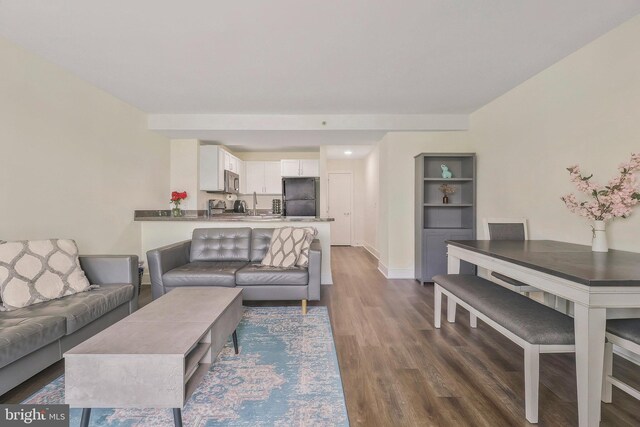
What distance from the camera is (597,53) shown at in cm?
213

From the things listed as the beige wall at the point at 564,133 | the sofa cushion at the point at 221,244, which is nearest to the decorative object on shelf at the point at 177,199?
the sofa cushion at the point at 221,244

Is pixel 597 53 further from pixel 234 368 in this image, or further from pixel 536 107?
pixel 234 368

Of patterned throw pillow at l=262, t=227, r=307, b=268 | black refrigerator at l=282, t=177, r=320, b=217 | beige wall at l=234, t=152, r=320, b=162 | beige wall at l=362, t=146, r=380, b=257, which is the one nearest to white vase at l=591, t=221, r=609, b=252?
patterned throw pillow at l=262, t=227, r=307, b=268

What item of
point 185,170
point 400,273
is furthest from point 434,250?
point 185,170

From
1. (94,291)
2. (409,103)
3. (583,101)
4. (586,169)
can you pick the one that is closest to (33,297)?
(94,291)

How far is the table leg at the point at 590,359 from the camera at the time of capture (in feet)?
3.88

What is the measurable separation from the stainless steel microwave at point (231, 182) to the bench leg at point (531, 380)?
14.8ft

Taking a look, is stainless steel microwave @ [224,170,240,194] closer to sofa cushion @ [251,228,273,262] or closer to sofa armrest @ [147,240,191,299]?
sofa cushion @ [251,228,273,262]

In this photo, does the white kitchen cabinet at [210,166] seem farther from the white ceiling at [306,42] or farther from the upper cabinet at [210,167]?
the white ceiling at [306,42]

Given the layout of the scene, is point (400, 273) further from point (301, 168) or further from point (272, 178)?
point (272, 178)

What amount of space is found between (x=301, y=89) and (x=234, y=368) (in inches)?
106

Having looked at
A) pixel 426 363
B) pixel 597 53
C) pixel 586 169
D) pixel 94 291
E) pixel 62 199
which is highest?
pixel 597 53

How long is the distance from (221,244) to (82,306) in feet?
5.12

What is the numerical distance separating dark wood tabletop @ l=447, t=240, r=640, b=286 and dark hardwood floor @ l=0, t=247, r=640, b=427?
77cm
